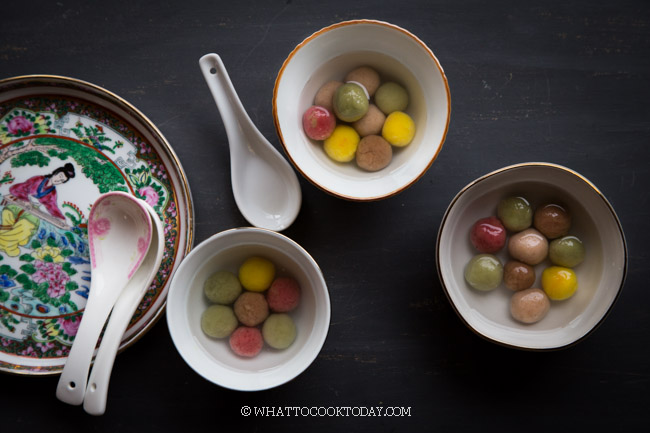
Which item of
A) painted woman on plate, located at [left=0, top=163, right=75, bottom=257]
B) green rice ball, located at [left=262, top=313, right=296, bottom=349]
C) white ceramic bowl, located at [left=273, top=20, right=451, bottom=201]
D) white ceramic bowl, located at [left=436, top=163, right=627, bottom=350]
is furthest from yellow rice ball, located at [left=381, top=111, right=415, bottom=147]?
painted woman on plate, located at [left=0, top=163, right=75, bottom=257]

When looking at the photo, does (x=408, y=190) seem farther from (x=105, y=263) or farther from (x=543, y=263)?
(x=105, y=263)

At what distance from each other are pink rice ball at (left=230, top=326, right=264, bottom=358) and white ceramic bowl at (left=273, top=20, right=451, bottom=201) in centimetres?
28

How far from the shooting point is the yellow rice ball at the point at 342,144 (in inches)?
28.6

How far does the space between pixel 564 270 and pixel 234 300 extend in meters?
0.58

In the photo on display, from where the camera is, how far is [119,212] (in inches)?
27.9

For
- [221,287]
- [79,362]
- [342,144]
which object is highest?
[342,144]

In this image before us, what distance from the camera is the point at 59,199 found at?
724 mm

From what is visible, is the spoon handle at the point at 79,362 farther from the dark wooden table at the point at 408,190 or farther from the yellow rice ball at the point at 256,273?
the yellow rice ball at the point at 256,273

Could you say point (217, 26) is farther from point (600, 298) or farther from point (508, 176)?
point (600, 298)

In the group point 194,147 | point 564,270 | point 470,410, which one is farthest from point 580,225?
point 194,147

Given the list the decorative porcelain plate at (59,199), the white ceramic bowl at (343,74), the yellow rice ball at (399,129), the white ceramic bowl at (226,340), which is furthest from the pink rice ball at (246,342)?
the yellow rice ball at (399,129)

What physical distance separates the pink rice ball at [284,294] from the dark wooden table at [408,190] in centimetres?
7

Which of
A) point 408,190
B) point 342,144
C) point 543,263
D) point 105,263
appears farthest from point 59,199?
point 543,263

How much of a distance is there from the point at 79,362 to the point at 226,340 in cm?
23
